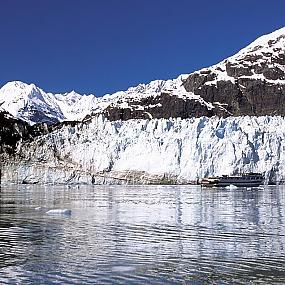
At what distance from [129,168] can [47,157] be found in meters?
23.3

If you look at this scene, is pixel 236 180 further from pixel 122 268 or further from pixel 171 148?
pixel 122 268

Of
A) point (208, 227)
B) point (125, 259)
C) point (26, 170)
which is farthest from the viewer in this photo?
point (26, 170)

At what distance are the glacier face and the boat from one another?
9.83ft

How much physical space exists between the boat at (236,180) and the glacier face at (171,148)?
9.83ft

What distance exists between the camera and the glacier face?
8656 centimetres

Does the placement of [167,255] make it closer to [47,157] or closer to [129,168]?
[129,168]

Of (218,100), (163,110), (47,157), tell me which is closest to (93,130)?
(47,157)

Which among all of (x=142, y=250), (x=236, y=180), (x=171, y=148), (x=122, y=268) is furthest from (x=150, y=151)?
(x=122, y=268)

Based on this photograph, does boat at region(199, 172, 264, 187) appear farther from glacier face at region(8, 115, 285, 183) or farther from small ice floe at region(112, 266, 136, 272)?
small ice floe at region(112, 266, 136, 272)

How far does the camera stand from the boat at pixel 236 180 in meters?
80.9

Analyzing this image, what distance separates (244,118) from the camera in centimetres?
9450

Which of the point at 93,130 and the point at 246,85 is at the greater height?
the point at 246,85

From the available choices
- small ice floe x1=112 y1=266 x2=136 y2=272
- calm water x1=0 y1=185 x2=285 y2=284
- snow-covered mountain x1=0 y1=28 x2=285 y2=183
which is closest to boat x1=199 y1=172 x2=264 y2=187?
snow-covered mountain x1=0 y1=28 x2=285 y2=183

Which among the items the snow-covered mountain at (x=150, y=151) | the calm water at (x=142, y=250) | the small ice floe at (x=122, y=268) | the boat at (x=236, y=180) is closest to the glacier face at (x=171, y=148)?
the snow-covered mountain at (x=150, y=151)
